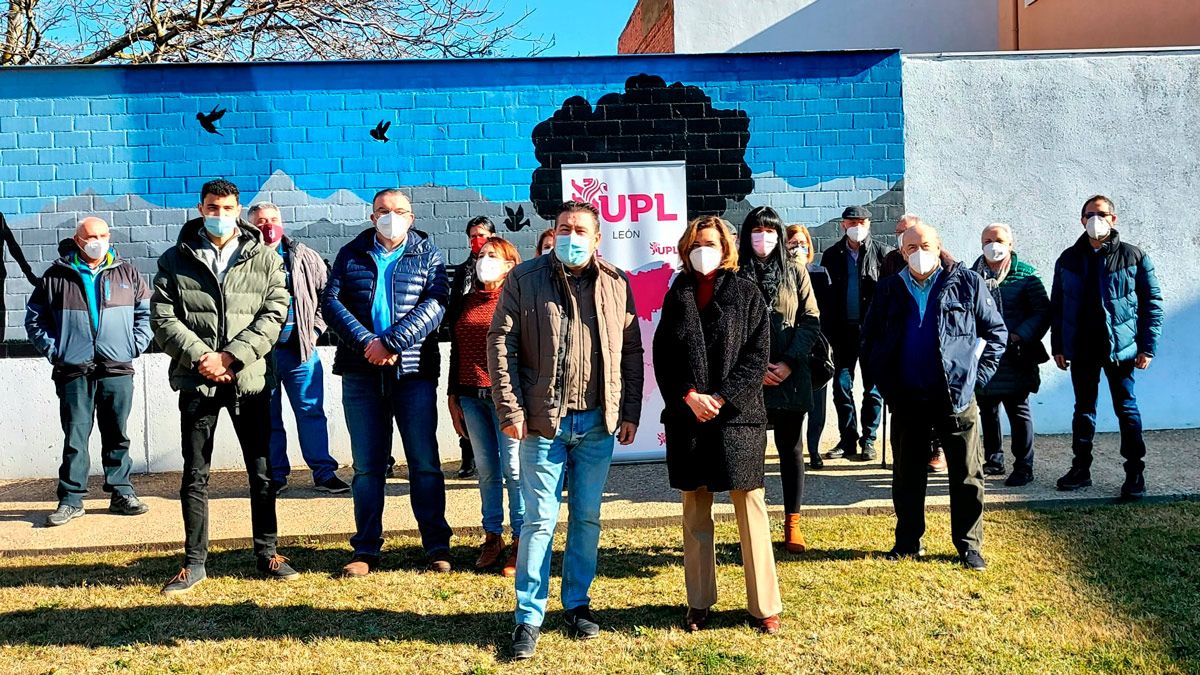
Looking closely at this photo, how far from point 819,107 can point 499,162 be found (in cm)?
286

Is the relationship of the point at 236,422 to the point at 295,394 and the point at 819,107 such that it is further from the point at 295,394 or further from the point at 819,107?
the point at 819,107

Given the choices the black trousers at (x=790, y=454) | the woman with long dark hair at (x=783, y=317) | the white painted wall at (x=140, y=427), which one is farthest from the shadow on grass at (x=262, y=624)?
the white painted wall at (x=140, y=427)

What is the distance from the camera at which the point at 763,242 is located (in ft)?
17.4

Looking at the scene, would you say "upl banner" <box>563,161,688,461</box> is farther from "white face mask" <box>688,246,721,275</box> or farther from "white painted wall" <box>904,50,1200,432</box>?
"white face mask" <box>688,246,721,275</box>

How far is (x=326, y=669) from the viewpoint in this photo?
13.2ft

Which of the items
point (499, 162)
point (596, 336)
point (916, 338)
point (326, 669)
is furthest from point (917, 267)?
point (499, 162)

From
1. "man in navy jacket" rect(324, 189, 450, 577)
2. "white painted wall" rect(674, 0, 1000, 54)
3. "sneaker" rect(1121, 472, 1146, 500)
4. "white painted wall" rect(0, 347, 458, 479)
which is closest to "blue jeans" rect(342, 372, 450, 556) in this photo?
"man in navy jacket" rect(324, 189, 450, 577)

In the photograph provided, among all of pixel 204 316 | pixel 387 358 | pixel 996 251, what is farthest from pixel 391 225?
pixel 996 251

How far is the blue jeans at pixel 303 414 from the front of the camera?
719cm

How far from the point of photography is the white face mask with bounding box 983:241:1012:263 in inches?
264

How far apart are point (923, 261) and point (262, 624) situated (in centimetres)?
373

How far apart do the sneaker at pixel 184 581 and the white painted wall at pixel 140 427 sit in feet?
9.14

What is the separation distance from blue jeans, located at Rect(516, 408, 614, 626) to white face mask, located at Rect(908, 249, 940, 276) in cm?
197

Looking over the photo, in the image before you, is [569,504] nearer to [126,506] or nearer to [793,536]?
[793,536]
